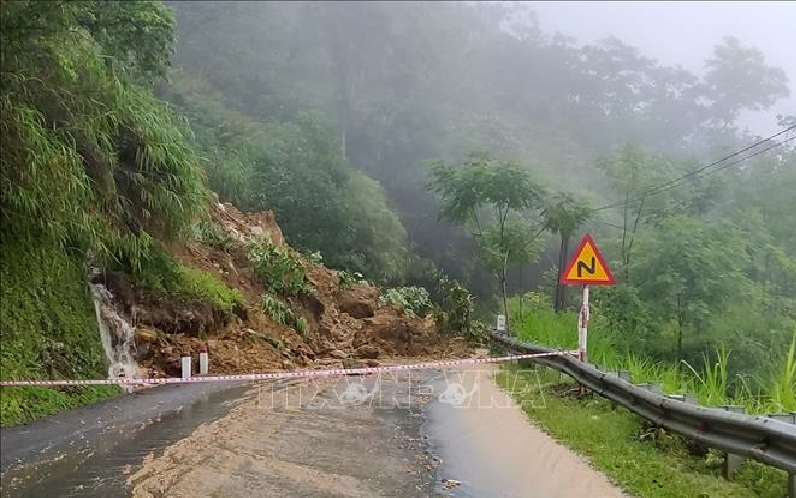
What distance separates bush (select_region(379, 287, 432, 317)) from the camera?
28.0 metres

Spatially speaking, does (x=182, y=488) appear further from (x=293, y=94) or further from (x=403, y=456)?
(x=293, y=94)

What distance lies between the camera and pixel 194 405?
1145 cm

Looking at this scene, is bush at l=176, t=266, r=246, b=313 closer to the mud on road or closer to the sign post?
the mud on road

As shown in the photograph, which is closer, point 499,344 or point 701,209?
point 701,209

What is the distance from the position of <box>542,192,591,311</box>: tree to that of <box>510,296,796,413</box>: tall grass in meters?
3.96

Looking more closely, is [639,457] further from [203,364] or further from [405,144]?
[405,144]

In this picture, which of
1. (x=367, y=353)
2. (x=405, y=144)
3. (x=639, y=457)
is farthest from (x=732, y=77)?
(x=639, y=457)

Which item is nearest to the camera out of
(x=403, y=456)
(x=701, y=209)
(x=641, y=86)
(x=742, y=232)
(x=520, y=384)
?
(x=403, y=456)

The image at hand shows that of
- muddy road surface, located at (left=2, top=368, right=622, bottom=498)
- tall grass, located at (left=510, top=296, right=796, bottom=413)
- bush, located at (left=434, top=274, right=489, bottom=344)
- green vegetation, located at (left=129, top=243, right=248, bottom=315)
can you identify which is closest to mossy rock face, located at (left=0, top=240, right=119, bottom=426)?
Result: muddy road surface, located at (left=2, top=368, right=622, bottom=498)

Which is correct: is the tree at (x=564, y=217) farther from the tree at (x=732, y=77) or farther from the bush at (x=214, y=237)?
the bush at (x=214, y=237)

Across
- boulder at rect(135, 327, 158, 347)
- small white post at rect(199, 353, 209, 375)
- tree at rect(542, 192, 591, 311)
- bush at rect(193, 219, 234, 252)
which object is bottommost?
small white post at rect(199, 353, 209, 375)

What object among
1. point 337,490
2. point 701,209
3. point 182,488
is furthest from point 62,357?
point 701,209

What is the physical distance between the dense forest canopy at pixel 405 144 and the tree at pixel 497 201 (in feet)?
0.82

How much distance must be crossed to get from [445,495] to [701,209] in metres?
13.8
